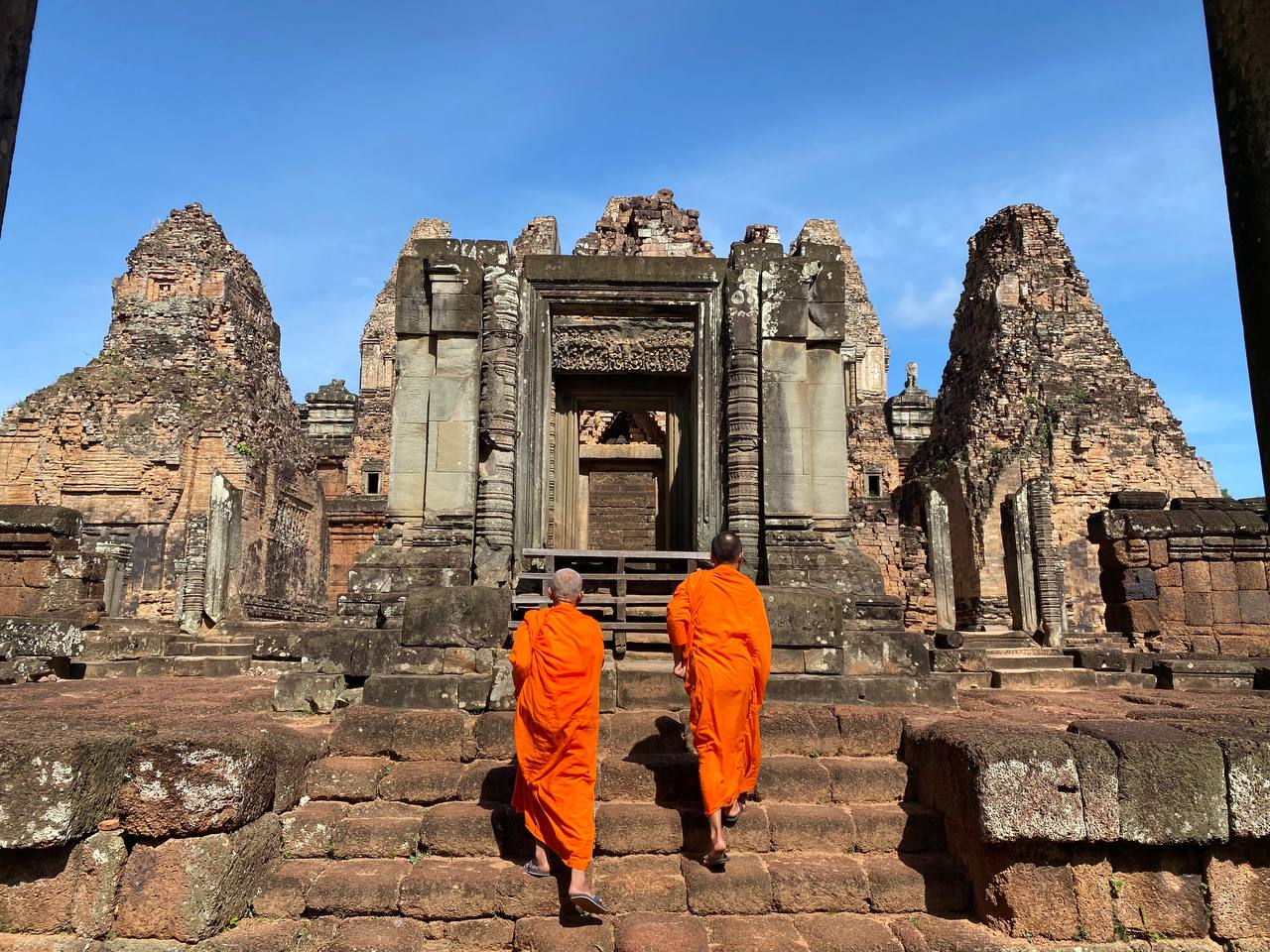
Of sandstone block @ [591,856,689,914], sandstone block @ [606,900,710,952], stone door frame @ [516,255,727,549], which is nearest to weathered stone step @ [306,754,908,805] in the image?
sandstone block @ [591,856,689,914]

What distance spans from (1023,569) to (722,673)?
44.7ft

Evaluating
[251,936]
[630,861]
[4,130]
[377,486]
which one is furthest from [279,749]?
[377,486]

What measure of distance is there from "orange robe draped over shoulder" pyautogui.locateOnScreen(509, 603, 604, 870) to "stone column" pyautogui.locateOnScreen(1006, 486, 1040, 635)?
1380 centimetres

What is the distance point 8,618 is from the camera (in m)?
7.79

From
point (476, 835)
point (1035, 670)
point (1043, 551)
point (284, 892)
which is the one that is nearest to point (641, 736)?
point (476, 835)

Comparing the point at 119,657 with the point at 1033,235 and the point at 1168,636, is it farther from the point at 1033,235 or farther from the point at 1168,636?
the point at 1033,235

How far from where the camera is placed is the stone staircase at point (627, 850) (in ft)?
11.3

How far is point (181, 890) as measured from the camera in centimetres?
331

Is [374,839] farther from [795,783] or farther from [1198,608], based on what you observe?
[1198,608]

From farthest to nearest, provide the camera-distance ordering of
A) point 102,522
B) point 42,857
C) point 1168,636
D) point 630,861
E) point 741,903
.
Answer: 1. point 102,522
2. point 1168,636
3. point 630,861
4. point 741,903
5. point 42,857

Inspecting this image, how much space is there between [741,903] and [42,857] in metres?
2.90

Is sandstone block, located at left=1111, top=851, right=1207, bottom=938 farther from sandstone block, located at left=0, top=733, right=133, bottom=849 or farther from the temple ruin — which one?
sandstone block, located at left=0, top=733, right=133, bottom=849

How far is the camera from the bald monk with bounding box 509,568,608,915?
358 cm

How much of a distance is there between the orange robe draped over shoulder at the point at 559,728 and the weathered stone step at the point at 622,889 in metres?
0.25
